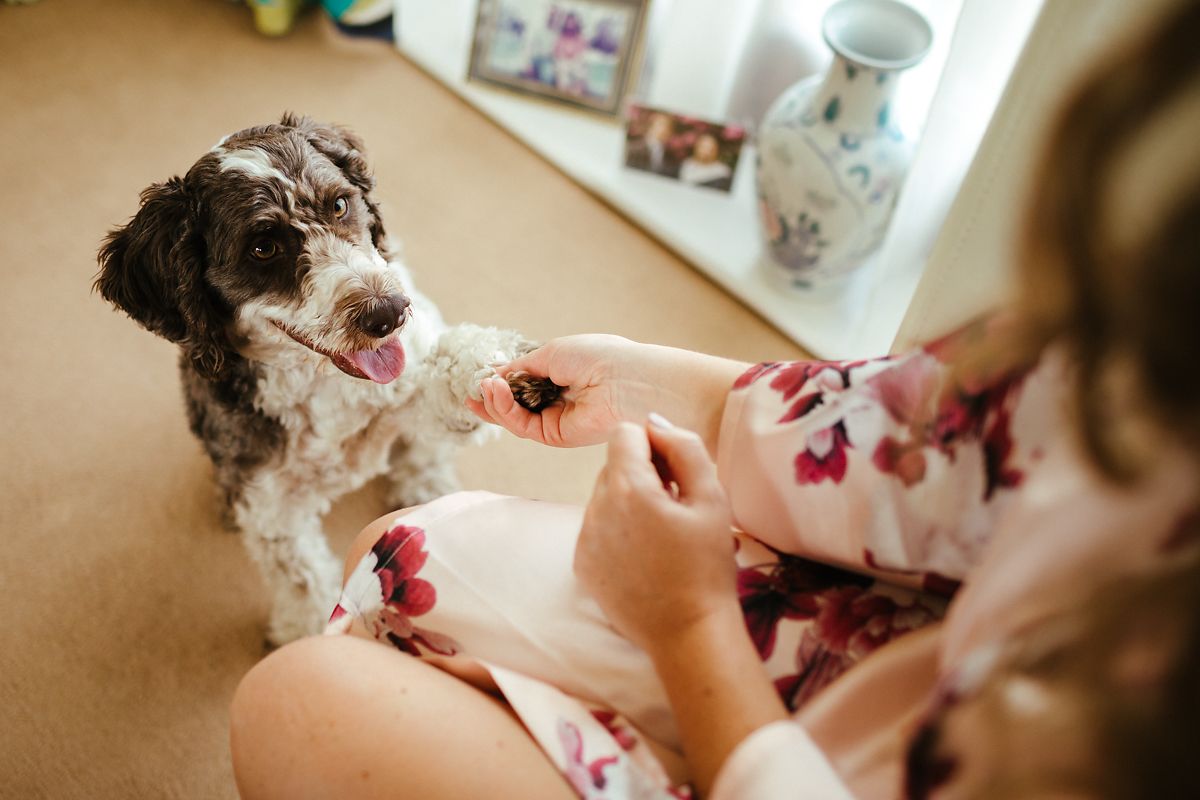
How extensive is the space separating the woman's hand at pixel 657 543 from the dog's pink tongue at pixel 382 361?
1.83 ft

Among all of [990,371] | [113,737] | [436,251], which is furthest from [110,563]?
[990,371]

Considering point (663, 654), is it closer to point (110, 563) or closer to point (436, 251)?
point (110, 563)

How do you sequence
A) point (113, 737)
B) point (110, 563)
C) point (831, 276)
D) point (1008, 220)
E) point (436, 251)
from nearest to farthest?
point (1008, 220)
point (113, 737)
point (110, 563)
point (831, 276)
point (436, 251)

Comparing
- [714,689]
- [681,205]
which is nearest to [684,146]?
[681,205]

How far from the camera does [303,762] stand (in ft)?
2.13

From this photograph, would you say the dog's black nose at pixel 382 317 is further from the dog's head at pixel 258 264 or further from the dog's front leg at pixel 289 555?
the dog's front leg at pixel 289 555

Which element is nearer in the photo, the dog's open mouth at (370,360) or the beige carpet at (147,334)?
the dog's open mouth at (370,360)

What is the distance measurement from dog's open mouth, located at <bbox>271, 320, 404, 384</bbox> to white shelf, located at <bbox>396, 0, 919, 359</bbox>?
0.89m

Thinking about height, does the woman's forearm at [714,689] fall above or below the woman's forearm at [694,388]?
below

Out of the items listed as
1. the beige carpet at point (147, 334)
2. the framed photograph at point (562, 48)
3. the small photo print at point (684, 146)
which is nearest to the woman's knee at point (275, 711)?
the beige carpet at point (147, 334)

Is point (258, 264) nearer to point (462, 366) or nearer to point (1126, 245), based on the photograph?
point (462, 366)

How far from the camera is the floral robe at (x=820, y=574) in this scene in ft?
1.75

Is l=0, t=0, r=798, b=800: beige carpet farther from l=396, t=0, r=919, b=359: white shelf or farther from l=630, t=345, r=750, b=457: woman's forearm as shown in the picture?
l=630, t=345, r=750, b=457: woman's forearm

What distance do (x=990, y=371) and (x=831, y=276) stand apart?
3.87 feet
